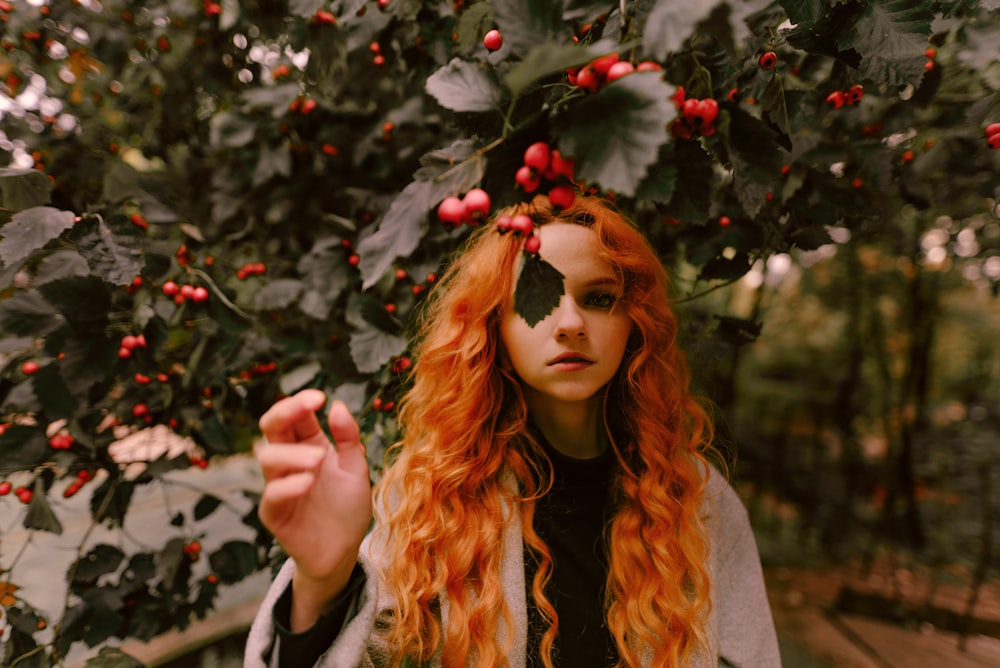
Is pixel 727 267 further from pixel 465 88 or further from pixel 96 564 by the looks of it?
pixel 96 564

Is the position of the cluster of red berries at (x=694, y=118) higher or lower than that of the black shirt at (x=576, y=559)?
higher

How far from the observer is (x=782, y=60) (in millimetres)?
1040

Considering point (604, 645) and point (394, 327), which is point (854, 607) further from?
point (394, 327)

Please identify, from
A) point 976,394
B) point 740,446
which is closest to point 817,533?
point 740,446

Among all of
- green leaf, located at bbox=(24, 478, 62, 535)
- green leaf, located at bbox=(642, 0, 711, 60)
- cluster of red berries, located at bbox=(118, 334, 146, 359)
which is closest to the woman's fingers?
green leaf, located at bbox=(642, 0, 711, 60)

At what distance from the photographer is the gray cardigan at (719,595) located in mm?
777

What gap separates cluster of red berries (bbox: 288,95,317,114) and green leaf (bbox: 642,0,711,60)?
1230 millimetres

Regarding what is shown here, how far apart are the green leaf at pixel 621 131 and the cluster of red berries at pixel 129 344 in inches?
41.4

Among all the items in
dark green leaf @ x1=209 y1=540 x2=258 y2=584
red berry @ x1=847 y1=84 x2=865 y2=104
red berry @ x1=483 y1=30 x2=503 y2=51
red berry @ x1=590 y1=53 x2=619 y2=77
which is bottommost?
dark green leaf @ x1=209 y1=540 x2=258 y2=584

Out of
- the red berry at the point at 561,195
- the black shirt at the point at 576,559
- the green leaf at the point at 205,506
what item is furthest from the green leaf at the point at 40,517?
the red berry at the point at 561,195

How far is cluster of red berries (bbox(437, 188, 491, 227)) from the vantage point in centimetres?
58

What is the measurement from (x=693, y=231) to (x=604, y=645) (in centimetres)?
97

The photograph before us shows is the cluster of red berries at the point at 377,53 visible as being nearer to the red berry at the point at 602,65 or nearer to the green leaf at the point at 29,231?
the green leaf at the point at 29,231

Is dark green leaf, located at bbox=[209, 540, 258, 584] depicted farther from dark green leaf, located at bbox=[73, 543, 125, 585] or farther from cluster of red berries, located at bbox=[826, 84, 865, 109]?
cluster of red berries, located at bbox=[826, 84, 865, 109]
